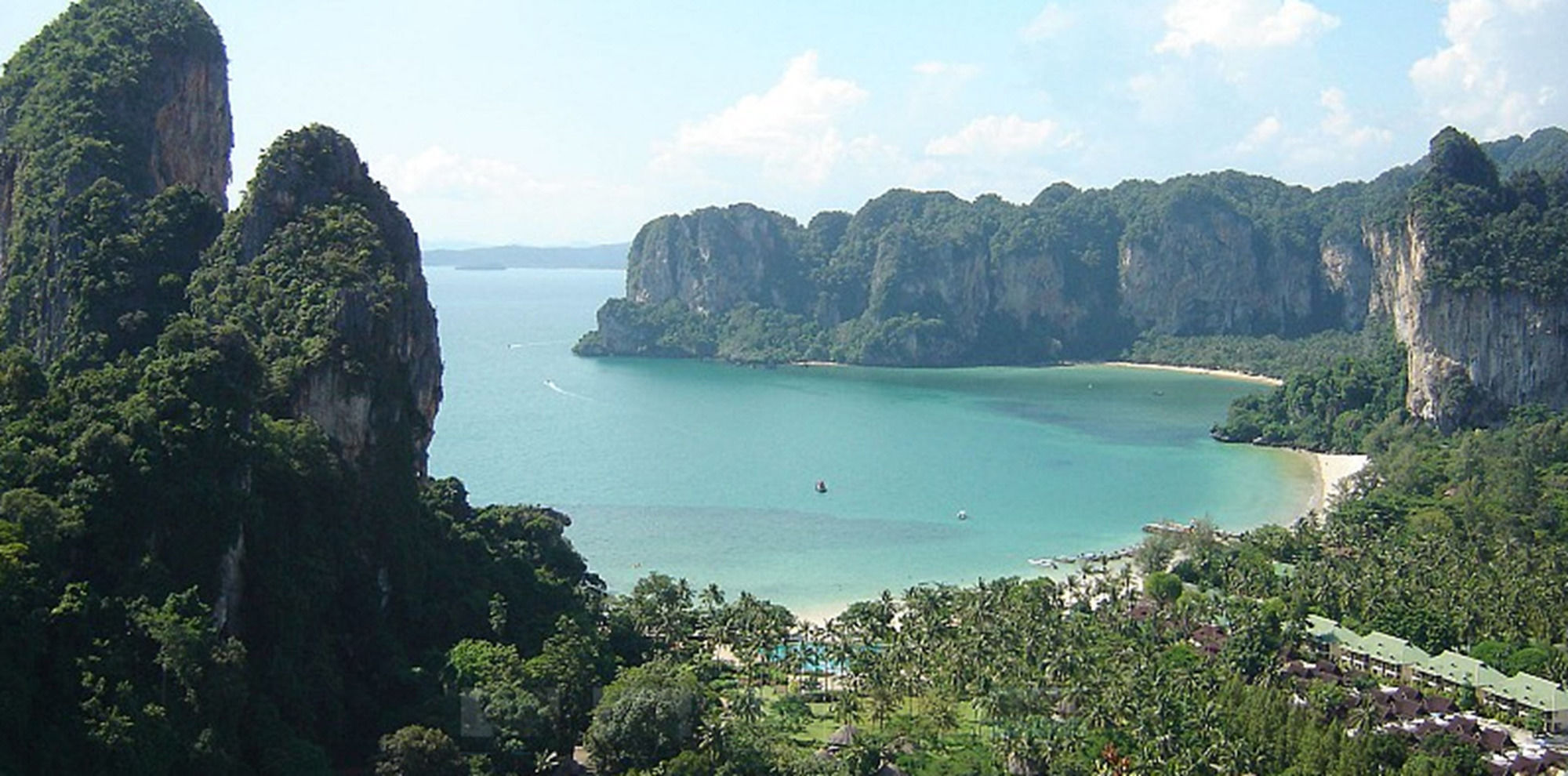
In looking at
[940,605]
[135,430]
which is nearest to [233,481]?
[135,430]

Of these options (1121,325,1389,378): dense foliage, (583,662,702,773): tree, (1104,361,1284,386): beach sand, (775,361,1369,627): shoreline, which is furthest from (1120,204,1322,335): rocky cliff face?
(583,662,702,773): tree

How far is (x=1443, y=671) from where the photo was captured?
39594 millimetres

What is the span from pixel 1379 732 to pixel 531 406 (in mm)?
72722

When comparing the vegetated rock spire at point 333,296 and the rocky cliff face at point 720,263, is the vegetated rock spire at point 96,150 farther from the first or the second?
the rocky cliff face at point 720,263

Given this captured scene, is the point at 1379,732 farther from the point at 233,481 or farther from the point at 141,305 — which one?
the point at 141,305

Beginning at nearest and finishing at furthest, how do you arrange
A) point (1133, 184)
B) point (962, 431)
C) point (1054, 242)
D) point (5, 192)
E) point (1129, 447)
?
point (5, 192), point (1129, 447), point (962, 431), point (1054, 242), point (1133, 184)

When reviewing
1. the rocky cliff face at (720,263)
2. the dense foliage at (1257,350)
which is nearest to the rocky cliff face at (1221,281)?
the dense foliage at (1257,350)

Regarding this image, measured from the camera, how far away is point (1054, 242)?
157625 mm

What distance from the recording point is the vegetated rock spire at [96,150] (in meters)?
38.4

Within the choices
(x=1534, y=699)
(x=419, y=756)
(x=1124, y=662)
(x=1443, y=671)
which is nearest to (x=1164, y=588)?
(x=1443, y=671)

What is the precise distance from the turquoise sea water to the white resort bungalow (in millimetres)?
14965

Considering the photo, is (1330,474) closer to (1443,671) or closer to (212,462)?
(1443,671)

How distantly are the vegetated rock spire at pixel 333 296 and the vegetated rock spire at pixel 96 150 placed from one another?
7.31ft

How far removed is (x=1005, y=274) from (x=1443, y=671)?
385 ft
